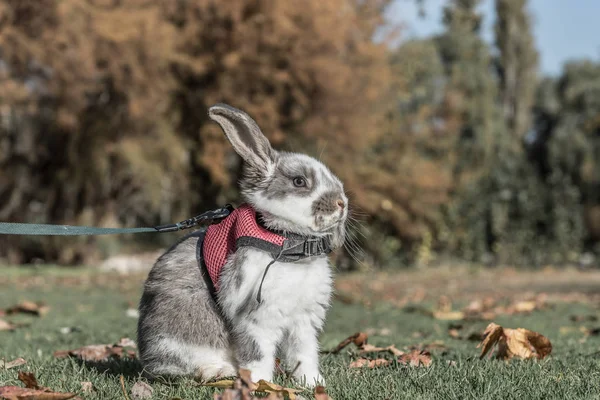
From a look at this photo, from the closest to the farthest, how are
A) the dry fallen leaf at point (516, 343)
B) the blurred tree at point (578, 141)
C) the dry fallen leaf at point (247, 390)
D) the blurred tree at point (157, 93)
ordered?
the dry fallen leaf at point (247, 390), the dry fallen leaf at point (516, 343), the blurred tree at point (157, 93), the blurred tree at point (578, 141)

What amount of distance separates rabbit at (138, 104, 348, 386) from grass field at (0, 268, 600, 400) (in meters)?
0.17

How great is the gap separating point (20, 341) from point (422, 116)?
62.9 feet

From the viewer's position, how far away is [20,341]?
20.1 ft

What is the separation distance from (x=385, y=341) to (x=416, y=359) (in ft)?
5.31

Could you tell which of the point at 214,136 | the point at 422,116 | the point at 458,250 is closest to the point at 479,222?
the point at 458,250

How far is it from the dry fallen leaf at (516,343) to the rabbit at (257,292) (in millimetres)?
1258

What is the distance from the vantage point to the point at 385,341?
Answer: 5.71 metres

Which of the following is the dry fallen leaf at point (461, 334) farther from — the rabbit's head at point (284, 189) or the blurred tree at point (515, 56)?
the blurred tree at point (515, 56)

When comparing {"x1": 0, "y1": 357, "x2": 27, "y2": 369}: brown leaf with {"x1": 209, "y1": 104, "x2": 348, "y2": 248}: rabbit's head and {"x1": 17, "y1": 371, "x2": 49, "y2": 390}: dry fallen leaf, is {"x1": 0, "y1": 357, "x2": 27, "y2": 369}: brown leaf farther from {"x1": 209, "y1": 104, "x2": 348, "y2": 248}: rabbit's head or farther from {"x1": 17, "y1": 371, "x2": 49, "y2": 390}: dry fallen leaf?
{"x1": 209, "y1": 104, "x2": 348, "y2": 248}: rabbit's head

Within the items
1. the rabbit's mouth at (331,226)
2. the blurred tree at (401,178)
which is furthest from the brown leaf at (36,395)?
the blurred tree at (401,178)

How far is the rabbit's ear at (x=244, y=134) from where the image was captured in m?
3.32

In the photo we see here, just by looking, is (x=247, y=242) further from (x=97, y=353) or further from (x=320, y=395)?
(x=97, y=353)

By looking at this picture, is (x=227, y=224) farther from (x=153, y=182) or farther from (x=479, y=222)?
(x=479, y=222)

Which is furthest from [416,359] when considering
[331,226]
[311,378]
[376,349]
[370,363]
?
[331,226]
